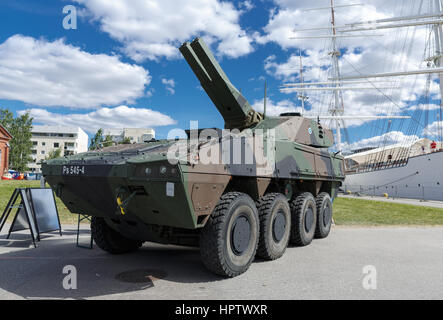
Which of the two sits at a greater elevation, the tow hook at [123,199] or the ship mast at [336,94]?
the ship mast at [336,94]

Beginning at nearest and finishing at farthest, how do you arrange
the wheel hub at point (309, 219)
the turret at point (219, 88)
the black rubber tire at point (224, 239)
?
the black rubber tire at point (224, 239), the turret at point (219, 88), the wheel hub at point (309, 219)

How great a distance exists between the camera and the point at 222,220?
14.5 ft

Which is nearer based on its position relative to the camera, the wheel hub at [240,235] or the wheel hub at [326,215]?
the wheel hub at [240,235]

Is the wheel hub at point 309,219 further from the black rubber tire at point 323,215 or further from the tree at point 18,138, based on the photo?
the tree at point 18,138

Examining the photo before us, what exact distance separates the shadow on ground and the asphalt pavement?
0.4 inches

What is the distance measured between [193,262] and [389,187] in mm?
31296

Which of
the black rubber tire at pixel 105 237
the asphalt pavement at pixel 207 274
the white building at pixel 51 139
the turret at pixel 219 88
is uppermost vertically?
the white building at pixel 51 139

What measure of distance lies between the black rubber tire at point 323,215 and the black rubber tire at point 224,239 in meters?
3.43

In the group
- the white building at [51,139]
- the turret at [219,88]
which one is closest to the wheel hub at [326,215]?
the turret at [219,88]

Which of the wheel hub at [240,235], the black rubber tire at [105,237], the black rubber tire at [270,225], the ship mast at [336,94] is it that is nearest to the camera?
the wheel hub at [240,235]

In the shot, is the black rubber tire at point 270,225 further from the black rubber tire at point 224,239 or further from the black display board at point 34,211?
the black display board at point 34,211

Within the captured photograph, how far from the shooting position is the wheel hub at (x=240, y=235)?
15.4 feet

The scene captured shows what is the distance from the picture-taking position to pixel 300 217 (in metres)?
6.72
